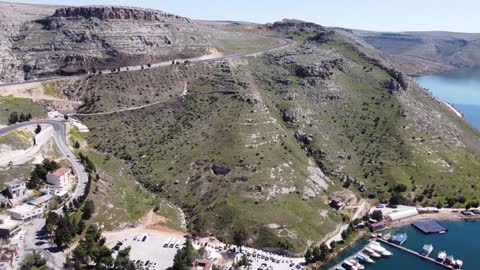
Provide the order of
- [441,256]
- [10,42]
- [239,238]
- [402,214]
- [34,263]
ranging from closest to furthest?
[34,263] < [239,238] < [441,256] < [402,214] < [10,42]

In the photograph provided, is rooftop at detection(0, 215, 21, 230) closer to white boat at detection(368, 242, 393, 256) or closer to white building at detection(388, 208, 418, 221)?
white boat at detection(368, 242, 393, 256)

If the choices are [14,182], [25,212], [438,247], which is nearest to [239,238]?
[25,212]

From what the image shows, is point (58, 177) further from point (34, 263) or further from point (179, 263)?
point (179, 263)

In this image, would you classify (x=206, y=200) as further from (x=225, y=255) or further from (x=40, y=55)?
(x=40, y=55)

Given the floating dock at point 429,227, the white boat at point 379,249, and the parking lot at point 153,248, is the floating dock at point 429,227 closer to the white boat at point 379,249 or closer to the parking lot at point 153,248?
the white boat at point 379,249

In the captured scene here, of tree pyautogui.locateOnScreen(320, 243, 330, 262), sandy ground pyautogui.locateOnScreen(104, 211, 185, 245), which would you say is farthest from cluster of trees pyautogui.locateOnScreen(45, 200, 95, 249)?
→ tree pyautogui.locateOnScreen(320, 243, 330, 262)

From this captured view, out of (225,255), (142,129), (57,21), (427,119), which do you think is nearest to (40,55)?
(57,21)
